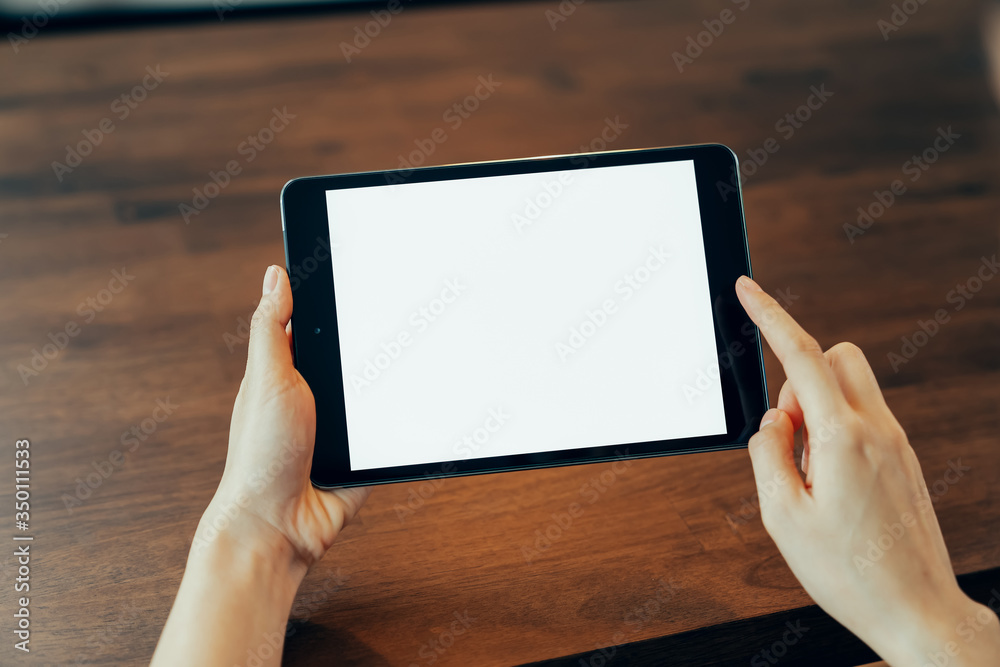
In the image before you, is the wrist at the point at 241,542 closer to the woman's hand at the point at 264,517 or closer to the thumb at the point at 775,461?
the woman's hand at the point at 264,517

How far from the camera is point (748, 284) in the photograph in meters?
0.60

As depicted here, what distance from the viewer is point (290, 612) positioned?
0.60 meters

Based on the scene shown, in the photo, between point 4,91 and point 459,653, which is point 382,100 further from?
point 459,653

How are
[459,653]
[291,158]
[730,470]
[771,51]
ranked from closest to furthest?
[459,653]
[730,470]
[291,158]
[771,51]

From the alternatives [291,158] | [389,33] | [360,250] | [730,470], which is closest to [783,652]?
[730,470]

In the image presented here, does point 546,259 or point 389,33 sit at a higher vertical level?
point 389,33

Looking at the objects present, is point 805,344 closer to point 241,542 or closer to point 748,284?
point 748,284

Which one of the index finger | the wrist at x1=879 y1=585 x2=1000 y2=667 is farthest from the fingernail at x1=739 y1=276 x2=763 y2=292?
the wrist at x1=879 y1=585 x2=1000 y2=667

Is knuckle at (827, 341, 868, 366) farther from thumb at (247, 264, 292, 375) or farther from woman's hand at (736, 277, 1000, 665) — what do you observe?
thumb at (247, 264, 292, 375)

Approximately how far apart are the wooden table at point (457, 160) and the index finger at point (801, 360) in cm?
16

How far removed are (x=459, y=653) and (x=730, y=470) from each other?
0.29 m

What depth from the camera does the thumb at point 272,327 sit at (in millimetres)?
581

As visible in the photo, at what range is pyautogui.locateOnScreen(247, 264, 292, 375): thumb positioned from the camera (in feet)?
1.91

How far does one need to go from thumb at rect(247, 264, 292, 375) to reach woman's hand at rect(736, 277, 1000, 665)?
39 centimetres
